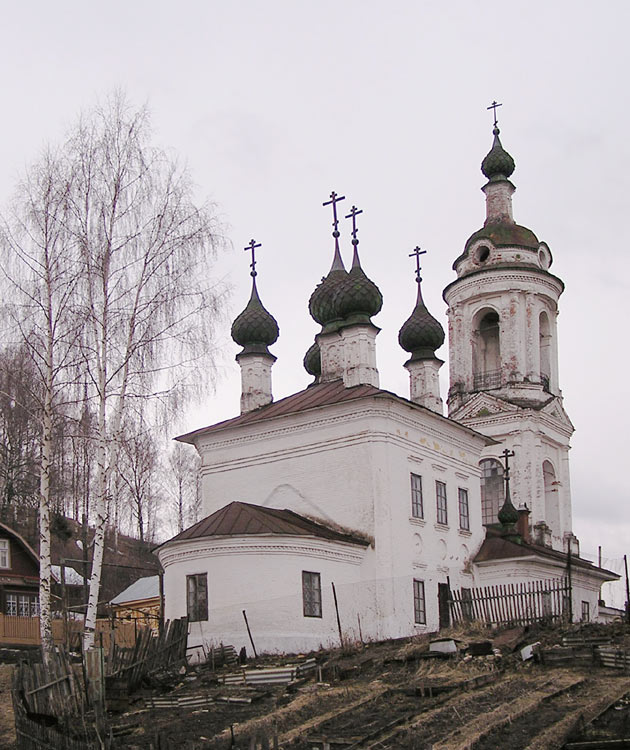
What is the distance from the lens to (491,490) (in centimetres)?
3653

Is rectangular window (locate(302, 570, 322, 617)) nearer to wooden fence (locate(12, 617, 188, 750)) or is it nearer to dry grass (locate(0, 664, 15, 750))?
wooden fence (locate(12, 617, 188, 750))

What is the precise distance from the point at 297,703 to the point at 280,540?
23.9 feet

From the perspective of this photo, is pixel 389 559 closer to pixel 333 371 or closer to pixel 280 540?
pixel 280 540

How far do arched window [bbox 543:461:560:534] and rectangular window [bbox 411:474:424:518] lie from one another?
11.8 meters

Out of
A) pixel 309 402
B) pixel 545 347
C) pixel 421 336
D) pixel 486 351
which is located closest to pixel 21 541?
pixel 309 402

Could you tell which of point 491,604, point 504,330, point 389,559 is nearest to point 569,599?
point 491,604

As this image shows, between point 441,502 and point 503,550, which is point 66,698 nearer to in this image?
point 441,502

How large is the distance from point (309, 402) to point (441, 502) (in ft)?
13.4

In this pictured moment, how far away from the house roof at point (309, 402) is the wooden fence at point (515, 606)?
4.67 meters

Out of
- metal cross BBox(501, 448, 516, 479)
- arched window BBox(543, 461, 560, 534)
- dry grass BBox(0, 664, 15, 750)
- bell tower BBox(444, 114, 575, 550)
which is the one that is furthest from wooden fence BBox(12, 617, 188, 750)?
arched window BBox(543, 461, 560, 534)

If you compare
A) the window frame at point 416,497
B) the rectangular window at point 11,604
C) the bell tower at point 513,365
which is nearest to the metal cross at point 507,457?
the bell tower at point 513,365

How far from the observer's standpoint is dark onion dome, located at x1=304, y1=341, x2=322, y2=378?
3562 cm

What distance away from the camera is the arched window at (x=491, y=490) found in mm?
36219

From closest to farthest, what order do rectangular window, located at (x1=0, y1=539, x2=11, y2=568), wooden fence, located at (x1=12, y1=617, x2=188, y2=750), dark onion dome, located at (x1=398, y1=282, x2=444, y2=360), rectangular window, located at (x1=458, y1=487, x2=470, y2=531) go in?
wooden fence, located at (x1=12, y1=617, x2=188, y2=750), rectangular window, located at (x1=458, y1=487, x2=470, y2=531), dark onion dome, located at (x1=398, y1=282, x2=444, y2=360), rectangular window, located at (x1=0, y1=539, x2=11, y2=568)
